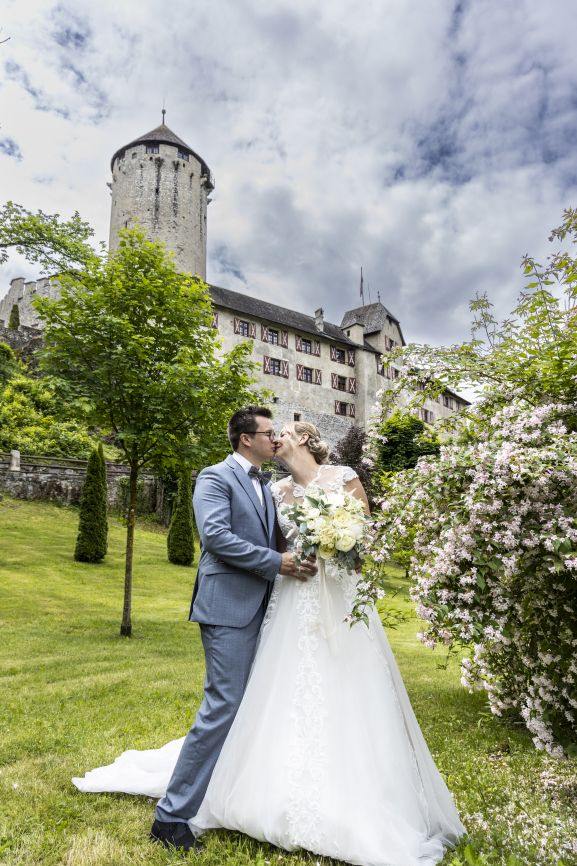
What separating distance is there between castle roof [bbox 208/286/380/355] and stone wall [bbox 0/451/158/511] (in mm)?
17367

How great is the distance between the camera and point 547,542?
2699 millimetres

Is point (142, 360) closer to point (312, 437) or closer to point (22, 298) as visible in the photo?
point (312, 437)

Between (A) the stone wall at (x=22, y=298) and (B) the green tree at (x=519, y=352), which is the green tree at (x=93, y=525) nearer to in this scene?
(B) the green tree at (x=519, y=352)

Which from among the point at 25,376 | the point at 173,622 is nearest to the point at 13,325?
the point at 25,376

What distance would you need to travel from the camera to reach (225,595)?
3.44 metres

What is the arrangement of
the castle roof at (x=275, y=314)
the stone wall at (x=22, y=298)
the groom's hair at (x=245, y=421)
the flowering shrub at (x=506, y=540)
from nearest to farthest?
1. the flowering shrub at (x=506, y=540)
2. the groom's hair at (x=245, y=421)
3. the castle roof at (x=275, y=314)
4. the stone wall at (x=22, y=298)

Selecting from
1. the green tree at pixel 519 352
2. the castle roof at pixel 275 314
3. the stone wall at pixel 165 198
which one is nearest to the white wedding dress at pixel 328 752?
the green tree at pixel 519 352

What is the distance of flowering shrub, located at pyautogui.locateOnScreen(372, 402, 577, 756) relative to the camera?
2838 mm

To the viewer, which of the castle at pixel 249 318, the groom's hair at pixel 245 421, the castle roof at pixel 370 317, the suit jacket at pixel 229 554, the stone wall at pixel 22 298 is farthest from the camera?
the stone wall at pixel 22 298

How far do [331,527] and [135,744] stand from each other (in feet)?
9.72

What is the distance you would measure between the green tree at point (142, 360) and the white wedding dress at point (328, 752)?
777 cm

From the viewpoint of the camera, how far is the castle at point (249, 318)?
43375 mm

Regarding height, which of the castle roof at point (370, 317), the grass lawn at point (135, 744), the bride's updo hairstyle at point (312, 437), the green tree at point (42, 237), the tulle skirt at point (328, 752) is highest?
Answer: the castle roof at point (370, 317)

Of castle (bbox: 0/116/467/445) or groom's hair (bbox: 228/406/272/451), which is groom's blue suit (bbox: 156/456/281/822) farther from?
castle (bbox: 0/116/467/445)
